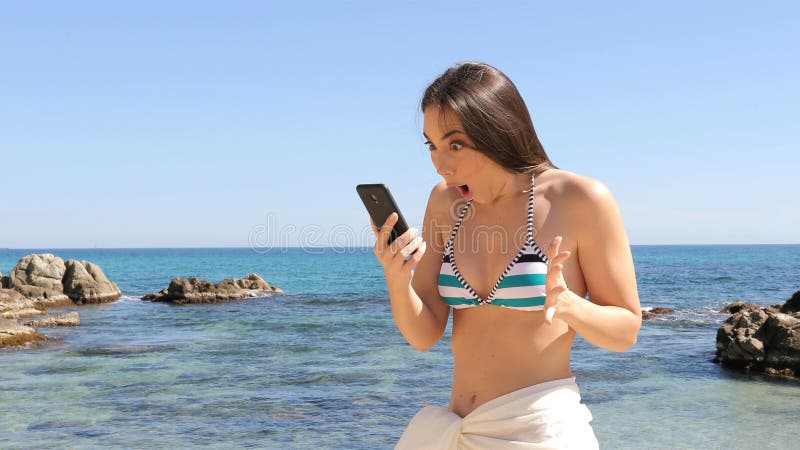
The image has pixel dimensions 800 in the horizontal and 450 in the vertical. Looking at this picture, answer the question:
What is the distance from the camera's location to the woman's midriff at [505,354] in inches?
96.2

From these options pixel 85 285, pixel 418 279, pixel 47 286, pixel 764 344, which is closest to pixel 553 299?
pixel 418 279

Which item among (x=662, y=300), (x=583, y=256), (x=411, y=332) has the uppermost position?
(x=583, y=256)

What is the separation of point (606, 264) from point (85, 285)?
32.5 meters

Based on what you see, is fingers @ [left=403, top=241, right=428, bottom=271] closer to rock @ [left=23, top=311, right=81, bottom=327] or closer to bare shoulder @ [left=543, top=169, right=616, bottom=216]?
bare shoulder @ [left=543, top=169, right=616, bottom=216]

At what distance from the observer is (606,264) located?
7.79ft

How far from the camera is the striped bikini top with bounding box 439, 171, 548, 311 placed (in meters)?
2.39

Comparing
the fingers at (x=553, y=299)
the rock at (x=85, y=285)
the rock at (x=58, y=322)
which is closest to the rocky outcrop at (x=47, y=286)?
the rock at (x=85, y=285)

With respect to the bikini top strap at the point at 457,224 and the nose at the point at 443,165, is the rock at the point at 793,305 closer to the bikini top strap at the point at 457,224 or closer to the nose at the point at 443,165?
the bikini top strap at the point at 457,224

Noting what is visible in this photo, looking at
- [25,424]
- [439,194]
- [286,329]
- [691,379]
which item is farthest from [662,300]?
[439,194]

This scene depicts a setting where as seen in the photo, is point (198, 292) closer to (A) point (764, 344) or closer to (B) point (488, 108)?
(A) point (764, 344)

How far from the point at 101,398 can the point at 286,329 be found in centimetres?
1055

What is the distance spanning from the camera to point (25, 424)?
1101 cm

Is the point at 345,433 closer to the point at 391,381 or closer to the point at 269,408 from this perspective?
A: the point at 269,408

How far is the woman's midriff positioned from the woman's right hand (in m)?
0.32
